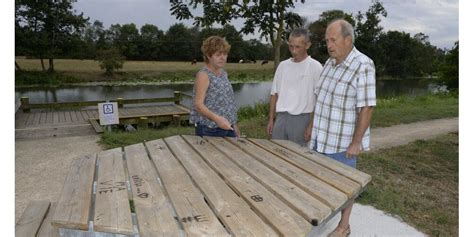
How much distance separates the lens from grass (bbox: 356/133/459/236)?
3.59 m

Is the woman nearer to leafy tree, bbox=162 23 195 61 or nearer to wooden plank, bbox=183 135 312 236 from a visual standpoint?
wooden plank, bbox=183 135 312 236

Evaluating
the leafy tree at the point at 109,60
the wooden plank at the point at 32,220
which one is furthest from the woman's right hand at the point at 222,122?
the leafy tree at the point at 109,60

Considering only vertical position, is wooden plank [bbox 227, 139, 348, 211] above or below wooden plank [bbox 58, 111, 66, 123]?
above

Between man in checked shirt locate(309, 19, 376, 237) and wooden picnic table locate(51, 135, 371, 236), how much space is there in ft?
0.65

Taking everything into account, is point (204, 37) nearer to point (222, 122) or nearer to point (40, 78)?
point (222, 122)

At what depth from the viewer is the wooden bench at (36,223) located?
254 cm

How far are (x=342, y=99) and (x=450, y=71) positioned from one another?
638 cm

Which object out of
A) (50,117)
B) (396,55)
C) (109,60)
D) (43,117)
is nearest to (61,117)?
(50,117)

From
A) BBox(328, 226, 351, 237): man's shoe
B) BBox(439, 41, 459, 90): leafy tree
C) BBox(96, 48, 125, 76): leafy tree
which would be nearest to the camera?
BBox(328, 226, 351, 237): man's shoe

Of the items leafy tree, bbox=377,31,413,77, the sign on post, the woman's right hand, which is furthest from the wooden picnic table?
leafy tree, bbox=377,31,413,77

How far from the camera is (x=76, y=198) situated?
1.97 m

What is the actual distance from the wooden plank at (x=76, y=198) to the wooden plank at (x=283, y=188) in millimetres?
967

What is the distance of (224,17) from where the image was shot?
6.33 meters

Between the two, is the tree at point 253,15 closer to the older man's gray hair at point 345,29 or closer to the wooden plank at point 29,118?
the older man's gray hair at point 345,29
